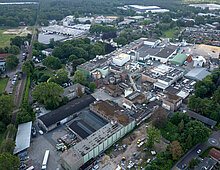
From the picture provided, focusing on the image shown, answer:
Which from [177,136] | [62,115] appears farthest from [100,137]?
[177,136]

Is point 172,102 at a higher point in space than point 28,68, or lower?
lower

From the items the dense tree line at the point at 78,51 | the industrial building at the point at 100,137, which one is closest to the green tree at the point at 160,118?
the industrial building at the point at 100,137

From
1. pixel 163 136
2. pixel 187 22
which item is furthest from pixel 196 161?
pixel 187 22

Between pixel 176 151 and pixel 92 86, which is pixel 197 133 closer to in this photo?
pixel 176 151

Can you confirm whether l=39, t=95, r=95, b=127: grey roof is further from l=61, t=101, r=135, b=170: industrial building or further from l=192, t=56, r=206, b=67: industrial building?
l=192, t=56, r=206, b=67: industrial building

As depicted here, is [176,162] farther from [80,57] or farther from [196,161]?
[80,57]

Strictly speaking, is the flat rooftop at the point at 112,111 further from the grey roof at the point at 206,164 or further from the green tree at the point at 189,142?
the grey roof at the point at 206,164
